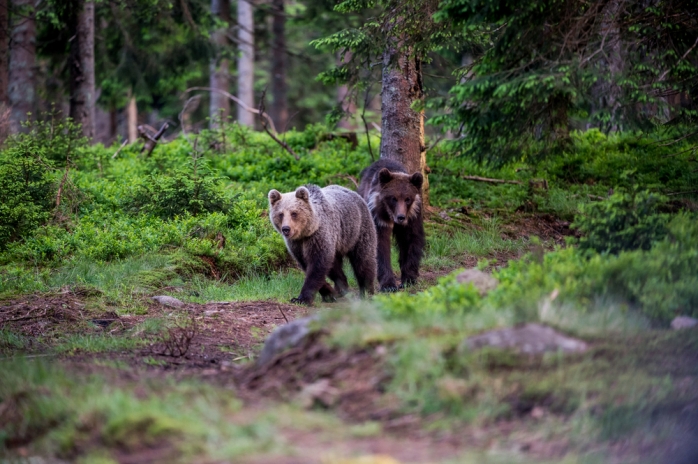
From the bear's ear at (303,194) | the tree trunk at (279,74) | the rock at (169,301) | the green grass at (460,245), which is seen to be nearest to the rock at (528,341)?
the bear's ear at (303,194)

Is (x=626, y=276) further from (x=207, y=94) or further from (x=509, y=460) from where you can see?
(x=207, y=94)

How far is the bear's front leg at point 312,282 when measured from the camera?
372 inches

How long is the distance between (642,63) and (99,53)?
17595mm

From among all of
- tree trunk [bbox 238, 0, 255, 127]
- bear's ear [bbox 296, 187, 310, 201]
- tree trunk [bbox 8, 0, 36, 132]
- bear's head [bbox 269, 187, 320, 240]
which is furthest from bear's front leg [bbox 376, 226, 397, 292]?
tree trunk [bbox 238, 0, 255, 127]

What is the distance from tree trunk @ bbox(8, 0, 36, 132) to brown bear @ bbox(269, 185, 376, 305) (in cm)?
1211

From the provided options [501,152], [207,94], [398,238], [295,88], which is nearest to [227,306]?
[398,238]

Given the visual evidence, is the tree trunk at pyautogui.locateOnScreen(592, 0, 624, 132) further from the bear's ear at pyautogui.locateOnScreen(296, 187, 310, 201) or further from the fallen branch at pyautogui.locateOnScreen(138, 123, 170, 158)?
the fallen branch at pyautogui.locateOnScreen(138, 123, 170, 158)

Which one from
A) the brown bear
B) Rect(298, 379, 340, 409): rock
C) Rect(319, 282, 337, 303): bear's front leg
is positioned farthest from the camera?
Rect(319, 282, 337, 303): bear's front leg

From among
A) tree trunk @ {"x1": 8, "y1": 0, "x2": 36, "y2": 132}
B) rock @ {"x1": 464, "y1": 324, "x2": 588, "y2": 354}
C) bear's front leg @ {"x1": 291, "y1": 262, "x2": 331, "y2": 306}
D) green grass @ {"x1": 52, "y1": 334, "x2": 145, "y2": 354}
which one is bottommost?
green grass @ {"x1": 52, "y1": 334, "x2": 145, "y2": 354}

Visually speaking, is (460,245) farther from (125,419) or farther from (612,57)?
(125,419)

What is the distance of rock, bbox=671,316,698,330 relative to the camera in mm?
5436

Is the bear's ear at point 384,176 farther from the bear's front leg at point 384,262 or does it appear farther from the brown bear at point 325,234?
the bear's front leg at point 384,262

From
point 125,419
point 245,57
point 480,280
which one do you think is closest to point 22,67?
point 245,57

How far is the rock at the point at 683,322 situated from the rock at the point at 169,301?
5620 millimetres
